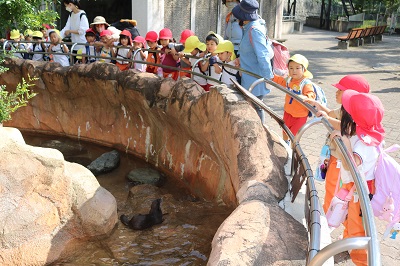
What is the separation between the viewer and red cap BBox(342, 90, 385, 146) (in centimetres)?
272

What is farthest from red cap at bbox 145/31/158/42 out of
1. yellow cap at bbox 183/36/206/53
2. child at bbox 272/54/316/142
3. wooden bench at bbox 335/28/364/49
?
wooden bench at bbox 335/28/364/49

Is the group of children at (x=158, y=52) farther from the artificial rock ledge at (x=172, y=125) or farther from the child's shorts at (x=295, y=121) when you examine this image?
the child's shorts at (x=295, y=121)

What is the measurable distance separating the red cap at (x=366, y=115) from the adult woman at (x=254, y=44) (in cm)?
148

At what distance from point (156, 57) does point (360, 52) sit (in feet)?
39.5

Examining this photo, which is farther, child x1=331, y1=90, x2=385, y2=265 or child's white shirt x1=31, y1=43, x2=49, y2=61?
child's white shirt x1=31, y1=43, x2=49, y2=61

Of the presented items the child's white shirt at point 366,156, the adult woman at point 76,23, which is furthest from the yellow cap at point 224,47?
the adult woman at point 76,23

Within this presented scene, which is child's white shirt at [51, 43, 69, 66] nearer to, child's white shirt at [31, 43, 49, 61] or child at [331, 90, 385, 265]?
child's white shirt at [31, 43, 49, 61]

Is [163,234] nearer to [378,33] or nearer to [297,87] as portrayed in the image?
[297,87]

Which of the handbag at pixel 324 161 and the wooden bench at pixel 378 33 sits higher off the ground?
the wooden bench at pixel 378 33

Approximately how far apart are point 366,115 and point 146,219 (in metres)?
2.58

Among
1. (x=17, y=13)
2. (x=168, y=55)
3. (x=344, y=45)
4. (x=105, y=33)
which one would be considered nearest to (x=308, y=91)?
(x=168, y=55)

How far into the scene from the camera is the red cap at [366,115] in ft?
8.92

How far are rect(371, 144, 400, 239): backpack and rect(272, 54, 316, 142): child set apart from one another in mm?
1303

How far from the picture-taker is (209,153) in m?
4.87
